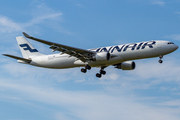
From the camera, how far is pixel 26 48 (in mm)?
50438

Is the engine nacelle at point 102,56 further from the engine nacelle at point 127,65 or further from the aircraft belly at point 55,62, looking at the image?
the engine nacelle at point 127,65

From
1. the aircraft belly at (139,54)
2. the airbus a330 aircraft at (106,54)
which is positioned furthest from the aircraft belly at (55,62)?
the aircraft belly at (139,54)

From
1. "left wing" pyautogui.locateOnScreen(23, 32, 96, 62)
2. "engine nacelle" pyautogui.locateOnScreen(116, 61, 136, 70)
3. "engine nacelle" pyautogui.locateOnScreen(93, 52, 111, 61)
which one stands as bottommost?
"engine nacelle" pyautogui.locateOnScreen(93, 52, 111, 61)

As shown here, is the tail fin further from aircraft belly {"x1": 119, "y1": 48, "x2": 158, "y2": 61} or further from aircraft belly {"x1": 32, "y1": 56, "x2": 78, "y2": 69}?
aircraft belly {"x1": 119, "y1": 48, "x2": 158, "y2": 61}

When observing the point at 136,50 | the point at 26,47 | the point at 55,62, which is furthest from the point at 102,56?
the point at 26,47

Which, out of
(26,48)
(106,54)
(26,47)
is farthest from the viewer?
(26,47)

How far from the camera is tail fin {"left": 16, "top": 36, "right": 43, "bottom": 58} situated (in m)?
49.6

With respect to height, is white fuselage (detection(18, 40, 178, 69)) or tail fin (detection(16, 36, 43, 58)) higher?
tail fin (detection(16, 36, 43, 58))

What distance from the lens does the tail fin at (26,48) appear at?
49594 millimetres

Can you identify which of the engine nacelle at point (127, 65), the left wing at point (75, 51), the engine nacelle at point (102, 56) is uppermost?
the engine nacelle at point (127, 65)

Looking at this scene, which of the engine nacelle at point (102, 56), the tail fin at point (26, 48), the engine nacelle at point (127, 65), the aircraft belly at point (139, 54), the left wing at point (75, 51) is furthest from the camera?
the tail fin at point (26, 48)

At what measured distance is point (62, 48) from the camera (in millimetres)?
40344

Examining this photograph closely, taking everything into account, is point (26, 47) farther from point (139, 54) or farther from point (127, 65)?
point (139, 54)

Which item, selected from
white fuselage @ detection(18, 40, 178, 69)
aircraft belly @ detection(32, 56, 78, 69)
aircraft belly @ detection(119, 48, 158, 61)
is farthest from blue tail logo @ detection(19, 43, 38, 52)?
aircraft belly @ detection(119, 48, 158, 61)
